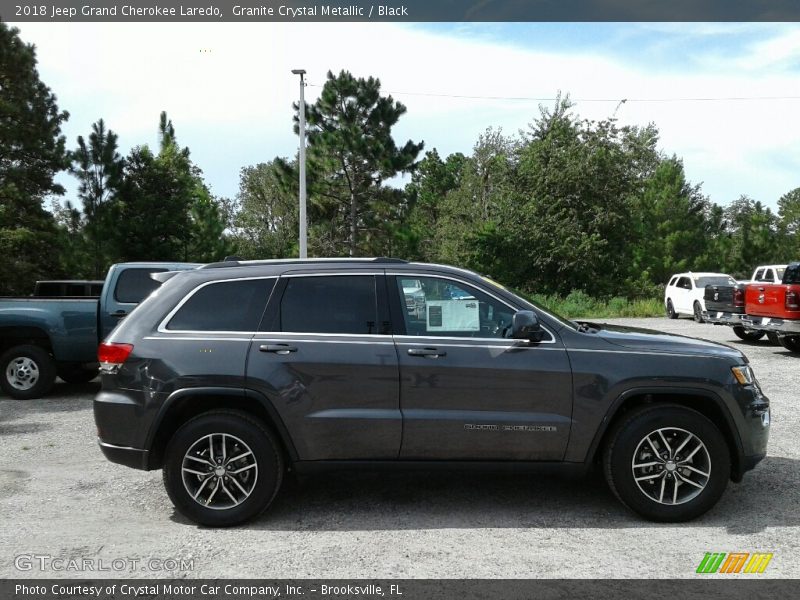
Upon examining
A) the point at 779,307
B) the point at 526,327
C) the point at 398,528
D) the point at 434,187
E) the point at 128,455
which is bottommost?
the point at 398,528

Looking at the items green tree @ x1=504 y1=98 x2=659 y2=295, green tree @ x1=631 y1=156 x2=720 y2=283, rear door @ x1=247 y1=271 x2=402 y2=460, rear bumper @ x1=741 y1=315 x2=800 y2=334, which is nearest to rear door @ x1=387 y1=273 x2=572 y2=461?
rear door @ x1=247 y1=271 x2=402 y2=460

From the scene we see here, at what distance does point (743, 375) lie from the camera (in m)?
5.35

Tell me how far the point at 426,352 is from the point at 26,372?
770 centimetres

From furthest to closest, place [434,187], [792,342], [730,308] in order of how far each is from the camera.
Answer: [434,187] < [730,308] < [792,342]

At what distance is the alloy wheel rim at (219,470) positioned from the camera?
514 centimetres

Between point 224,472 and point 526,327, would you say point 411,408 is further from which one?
point 224,472

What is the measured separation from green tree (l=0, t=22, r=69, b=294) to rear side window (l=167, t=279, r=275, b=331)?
23.6 m

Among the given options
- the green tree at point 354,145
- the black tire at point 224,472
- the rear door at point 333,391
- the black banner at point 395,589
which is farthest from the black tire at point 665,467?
the green tree at point 354,145

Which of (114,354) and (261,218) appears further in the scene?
(261,218)

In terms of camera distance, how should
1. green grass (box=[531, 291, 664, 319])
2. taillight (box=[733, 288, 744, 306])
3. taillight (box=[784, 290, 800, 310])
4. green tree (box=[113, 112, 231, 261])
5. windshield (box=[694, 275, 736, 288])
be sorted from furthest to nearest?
green tree (box=[113, 112, 231, 261]) → green grass (box=[531, 291, 664, 319]) → windshield (box=[694, 275, 736, 288]) → taillight (box=[733, 288, 744, 306]) → taillight (box=[784, 290, 800, 310])

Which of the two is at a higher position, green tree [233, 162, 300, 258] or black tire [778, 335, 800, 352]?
green tree [233, 162, 300, 258]

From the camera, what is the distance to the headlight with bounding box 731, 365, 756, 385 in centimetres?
530

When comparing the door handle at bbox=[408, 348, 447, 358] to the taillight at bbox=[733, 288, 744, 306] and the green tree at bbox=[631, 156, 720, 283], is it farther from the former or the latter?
the green tree at bbox=[631, 156, 720, 283]

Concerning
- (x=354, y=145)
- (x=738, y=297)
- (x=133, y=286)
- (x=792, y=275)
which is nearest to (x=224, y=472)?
(x=133, y=286)
